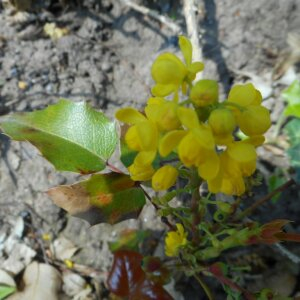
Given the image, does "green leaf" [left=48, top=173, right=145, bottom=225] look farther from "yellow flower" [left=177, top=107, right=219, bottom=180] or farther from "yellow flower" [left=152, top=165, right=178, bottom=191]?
"yellow flower" [left=177, top=107, right=219, bottom=180]

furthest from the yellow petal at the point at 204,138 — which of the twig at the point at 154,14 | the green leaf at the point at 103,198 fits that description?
the twig at the point at 154,14

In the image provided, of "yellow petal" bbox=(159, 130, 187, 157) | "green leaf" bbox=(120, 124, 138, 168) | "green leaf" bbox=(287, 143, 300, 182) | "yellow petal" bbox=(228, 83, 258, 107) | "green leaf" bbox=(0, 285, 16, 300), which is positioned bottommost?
"green leaf" bbox=(0, 285, 16, 300)

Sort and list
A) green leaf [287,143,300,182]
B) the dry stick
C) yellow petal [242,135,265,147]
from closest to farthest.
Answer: yellow petal [242,135,265,147], the dry stick, green leaf [287,143,300,182]

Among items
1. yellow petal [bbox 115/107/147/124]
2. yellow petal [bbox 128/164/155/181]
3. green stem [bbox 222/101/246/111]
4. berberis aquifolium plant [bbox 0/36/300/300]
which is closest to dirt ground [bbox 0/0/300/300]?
berberis aquifolium plant [bbox 0/36/300/300]

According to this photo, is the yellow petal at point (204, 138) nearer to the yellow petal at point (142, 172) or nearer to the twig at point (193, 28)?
the yellow petal at point (142, 172)

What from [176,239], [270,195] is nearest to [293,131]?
[270,195]

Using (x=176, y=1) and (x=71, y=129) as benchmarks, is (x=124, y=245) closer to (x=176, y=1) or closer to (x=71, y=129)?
(x=71, y=129)
